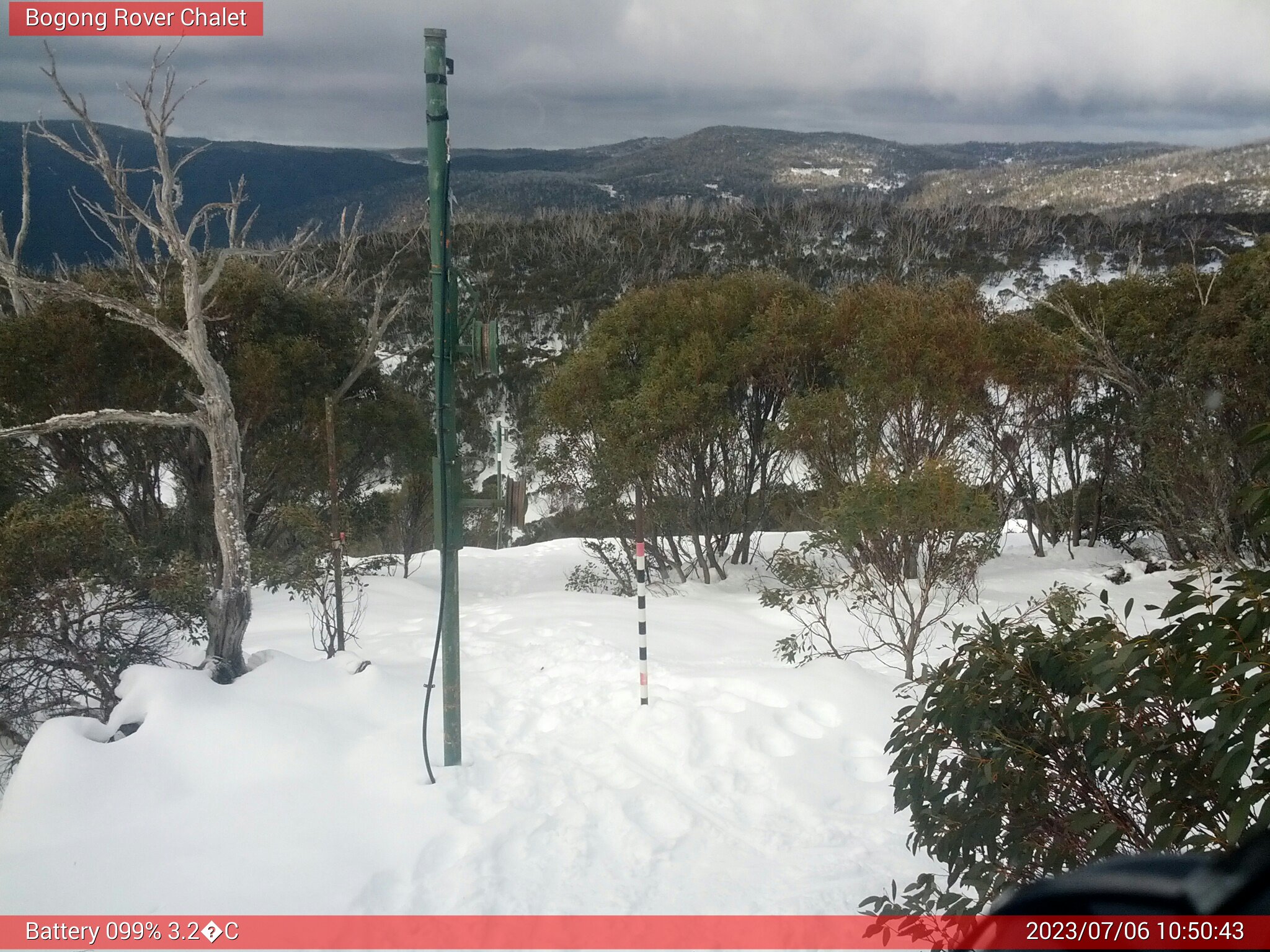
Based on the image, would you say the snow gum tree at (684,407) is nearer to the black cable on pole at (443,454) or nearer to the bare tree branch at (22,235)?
the bare tree branch at (22,235)

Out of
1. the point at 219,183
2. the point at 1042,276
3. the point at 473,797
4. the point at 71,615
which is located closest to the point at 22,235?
the point at 219,183

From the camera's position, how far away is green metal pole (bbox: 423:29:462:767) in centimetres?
420

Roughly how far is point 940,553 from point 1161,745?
632cm

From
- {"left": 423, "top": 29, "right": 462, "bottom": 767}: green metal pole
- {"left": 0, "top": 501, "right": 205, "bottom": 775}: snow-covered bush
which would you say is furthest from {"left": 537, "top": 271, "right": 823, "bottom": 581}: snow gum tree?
{"left": 423, "top": 29, "right": 462, "bottom": 767}: green metal pole

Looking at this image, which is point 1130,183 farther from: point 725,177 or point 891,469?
point 891,469

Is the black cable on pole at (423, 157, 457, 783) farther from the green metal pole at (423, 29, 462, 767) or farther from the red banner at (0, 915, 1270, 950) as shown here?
the red banner at (0, 915, 1270, 950)

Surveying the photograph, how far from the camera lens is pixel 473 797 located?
14.2 feet

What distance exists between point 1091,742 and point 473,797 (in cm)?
303

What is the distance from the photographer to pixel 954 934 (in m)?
2.67

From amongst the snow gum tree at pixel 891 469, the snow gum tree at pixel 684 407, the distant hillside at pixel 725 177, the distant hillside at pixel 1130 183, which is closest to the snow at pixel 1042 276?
the distant hillside at pixel 725 177

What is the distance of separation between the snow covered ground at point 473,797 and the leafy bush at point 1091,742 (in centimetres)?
131

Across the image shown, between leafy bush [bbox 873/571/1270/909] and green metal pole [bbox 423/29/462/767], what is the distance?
2.52 m

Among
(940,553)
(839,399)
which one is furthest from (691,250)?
(940,553)

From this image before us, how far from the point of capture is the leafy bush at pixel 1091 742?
189 cm
